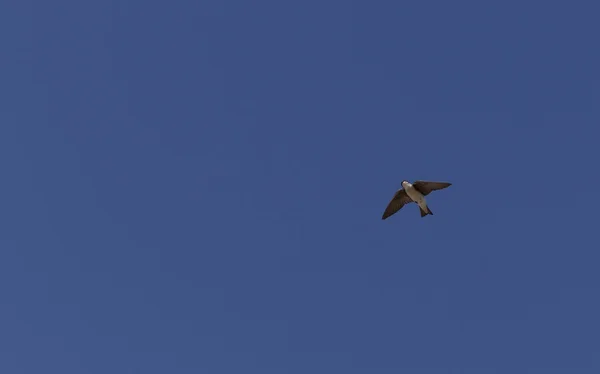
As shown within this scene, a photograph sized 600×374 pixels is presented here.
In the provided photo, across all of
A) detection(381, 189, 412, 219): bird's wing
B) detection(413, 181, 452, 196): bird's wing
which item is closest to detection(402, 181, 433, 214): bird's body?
detection(413, 181, 452, 196): bird's wing

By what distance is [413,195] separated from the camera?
56719 mm

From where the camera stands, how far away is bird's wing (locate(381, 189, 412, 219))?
190 ft

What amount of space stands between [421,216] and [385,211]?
Answer: 3.36m

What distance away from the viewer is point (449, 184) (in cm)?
5497

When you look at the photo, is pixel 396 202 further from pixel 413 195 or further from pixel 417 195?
pixel 417 195

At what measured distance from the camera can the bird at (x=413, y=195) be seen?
5553 centimetres

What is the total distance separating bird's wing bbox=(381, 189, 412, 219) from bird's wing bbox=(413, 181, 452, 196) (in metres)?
1.86

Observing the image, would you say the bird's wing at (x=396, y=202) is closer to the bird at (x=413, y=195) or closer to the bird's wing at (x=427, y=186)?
the bird at (x=413, y=195)

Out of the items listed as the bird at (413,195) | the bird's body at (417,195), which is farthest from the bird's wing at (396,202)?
the bird's body at (417,195)

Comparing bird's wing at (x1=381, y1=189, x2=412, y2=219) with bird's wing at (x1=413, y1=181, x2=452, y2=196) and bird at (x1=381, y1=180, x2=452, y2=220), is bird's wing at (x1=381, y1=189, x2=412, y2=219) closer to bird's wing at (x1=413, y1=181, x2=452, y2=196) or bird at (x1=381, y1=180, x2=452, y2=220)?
bird at (x1=381, y1=180, x2=452, y2=220)

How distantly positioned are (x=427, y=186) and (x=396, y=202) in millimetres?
3575

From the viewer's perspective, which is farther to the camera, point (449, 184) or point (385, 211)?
point (385, 211)

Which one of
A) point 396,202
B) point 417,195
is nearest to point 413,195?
point 417,195

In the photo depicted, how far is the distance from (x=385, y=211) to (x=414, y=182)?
3.94 m
